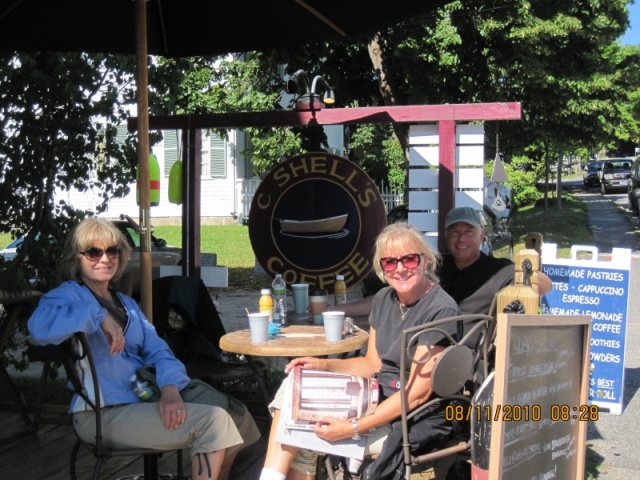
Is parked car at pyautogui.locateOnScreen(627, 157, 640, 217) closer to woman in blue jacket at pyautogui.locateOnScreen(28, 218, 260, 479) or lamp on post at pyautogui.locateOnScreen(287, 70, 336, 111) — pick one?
lamp on post at pyautogui.locateOnScreen(287, 70, 336, 111)

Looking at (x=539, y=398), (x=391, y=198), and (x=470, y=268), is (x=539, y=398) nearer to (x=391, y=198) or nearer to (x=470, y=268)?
(x=470, y=268)

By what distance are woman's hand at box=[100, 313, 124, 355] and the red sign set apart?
82.6 inches

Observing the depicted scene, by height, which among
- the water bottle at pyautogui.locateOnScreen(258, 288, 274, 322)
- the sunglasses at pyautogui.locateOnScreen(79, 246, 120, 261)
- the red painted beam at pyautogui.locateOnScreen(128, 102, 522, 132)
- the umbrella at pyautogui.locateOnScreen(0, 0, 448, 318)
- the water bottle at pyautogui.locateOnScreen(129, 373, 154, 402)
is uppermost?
the umbrella at pyautogui.locateOnScreen(0, 0, 448, 318)

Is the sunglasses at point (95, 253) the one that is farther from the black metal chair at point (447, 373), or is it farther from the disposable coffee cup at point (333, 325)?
the black metal chair at point (447, 373)

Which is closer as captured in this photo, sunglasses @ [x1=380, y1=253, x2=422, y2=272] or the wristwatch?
the wristwatch

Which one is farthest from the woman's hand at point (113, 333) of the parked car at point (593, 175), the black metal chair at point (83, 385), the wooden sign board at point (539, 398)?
the parked car at point (593, 175)

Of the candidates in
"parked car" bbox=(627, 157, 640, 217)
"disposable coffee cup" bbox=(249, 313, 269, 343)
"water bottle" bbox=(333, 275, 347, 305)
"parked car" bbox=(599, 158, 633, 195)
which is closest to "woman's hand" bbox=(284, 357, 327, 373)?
"disposable coffee cup" bbox=(249, 313, 269, 343)

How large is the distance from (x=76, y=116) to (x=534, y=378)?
13.3ft

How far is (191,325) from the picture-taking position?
4.58 metres

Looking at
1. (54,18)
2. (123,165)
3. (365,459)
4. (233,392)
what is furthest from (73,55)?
(365,459)

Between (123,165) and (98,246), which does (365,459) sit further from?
(123,165)

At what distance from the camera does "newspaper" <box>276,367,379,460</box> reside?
3.03m

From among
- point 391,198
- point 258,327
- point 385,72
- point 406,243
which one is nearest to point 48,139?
point 258,327

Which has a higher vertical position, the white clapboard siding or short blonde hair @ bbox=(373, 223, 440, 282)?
the white clapboard siding
